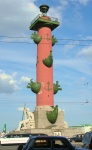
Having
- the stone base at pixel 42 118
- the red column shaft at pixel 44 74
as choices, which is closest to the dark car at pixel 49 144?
the stone base at pixel 42 118

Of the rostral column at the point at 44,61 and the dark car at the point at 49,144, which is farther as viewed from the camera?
the rostral column at the point at 44,61

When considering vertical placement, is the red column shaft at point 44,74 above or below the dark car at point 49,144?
above

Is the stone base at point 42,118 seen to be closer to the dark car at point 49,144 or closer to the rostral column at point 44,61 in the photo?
the rostral column at point 44,61

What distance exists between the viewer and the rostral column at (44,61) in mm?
55125

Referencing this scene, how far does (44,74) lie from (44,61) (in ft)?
7.28

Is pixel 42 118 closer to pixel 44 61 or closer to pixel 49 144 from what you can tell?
pixel 44 61

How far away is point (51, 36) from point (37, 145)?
1880 inches

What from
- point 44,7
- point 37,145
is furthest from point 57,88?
point 37,145

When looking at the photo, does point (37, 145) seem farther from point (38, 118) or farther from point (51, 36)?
point (51, 36)

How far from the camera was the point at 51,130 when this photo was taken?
173ft

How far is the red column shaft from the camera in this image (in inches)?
2170

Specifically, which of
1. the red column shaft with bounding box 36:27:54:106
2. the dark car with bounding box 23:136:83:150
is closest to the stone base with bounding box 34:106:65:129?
the red column shaft with bounding box 36:27:54:106

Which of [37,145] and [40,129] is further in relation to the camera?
[40,129]

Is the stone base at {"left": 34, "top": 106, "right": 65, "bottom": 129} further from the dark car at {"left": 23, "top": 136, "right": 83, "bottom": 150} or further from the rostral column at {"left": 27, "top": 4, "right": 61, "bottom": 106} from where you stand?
the dark car at {"left": 23, "top": 136, "right": 83, "bottom": 150}
